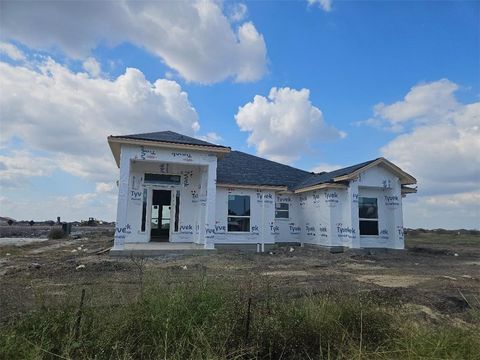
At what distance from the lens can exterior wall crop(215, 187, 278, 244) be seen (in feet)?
56.3

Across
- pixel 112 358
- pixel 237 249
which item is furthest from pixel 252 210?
pixel 112 358

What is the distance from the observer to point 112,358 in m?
3.65

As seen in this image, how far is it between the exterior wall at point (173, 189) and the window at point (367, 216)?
7.66m

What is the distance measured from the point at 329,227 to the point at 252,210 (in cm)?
391

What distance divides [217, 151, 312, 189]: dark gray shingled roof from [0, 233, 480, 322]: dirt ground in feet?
12.7

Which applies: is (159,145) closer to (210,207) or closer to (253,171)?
(210,207)

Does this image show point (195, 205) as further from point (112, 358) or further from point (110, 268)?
point (112, 358)

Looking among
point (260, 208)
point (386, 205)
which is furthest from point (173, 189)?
point (386, 205)

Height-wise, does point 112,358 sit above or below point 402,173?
below

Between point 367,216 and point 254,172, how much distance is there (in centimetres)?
660

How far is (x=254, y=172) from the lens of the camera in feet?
66.6

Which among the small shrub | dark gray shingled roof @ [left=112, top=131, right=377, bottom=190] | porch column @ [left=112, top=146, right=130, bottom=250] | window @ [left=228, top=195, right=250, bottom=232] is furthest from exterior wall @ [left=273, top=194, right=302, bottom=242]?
the small shrub

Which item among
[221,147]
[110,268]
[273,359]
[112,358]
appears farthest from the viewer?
[221,147]

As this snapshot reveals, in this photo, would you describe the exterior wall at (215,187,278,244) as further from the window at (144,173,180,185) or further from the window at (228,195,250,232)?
the window at (144,173,180,185)
